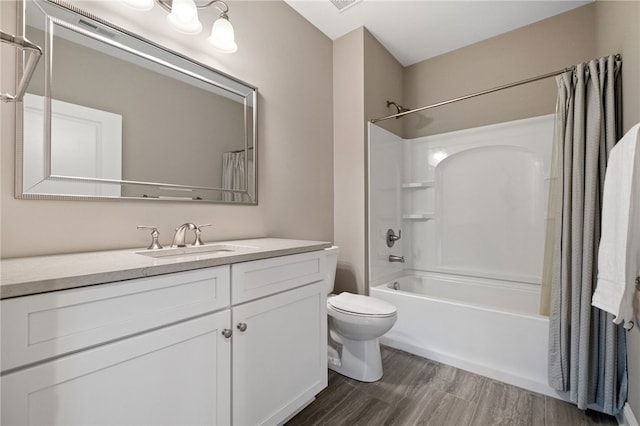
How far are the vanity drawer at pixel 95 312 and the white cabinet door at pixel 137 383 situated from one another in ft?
0.11

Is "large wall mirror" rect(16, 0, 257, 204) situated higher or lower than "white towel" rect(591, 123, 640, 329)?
higher

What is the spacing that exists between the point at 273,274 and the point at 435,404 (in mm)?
1215

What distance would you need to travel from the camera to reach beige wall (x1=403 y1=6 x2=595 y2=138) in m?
2.30

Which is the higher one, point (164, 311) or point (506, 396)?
point (164, 311)

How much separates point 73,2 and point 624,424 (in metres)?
3.18

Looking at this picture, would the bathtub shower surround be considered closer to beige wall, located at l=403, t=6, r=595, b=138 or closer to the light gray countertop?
beige wall, located at l=403, t=6, r=595, b=138

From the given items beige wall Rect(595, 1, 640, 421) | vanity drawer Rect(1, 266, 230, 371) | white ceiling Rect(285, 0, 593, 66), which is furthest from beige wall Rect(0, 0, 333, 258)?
beige wall Rect(595, 1, 640, 421)

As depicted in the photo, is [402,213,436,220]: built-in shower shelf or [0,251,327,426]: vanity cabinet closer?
[0,251,327,426]: vanity cabinet

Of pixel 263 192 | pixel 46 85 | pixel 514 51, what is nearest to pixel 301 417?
pixel 263 192

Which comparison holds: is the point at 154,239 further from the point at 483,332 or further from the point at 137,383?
the point at 483,332

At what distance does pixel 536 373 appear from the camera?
172 centimetres

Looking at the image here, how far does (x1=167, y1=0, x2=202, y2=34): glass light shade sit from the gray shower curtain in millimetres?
2115

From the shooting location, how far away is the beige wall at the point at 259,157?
42.3 inches

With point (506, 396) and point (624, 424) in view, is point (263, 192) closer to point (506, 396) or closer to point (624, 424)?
point (506, 396)
